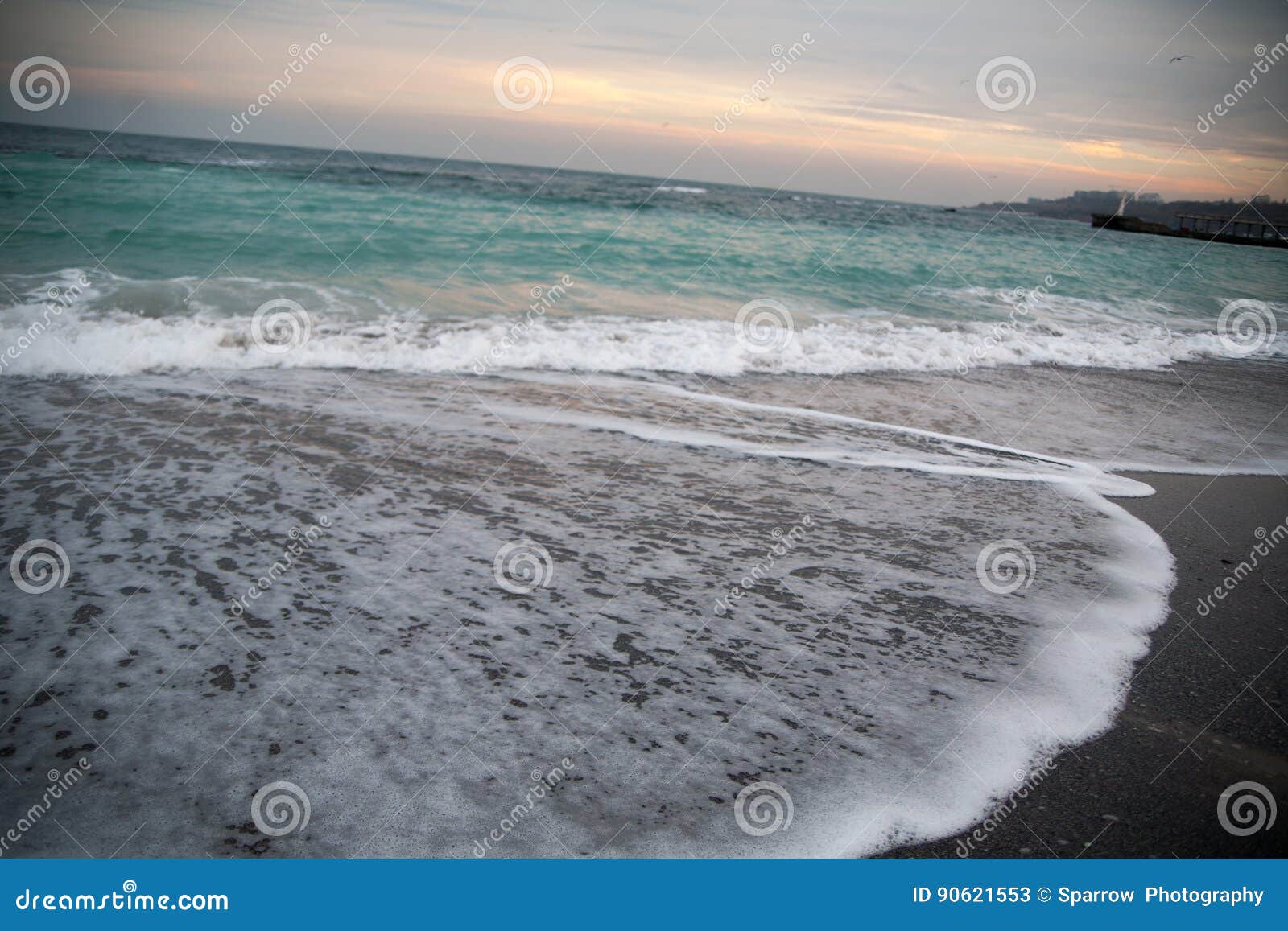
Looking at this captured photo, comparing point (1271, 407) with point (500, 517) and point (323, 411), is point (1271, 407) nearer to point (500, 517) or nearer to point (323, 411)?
point (500, 517)

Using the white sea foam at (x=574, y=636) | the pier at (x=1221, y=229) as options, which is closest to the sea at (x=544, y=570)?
the white sea foam at (x=574, y=636)

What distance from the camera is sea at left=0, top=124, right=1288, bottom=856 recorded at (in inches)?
100

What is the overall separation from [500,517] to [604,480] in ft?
3.02

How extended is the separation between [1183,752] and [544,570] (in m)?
2.83

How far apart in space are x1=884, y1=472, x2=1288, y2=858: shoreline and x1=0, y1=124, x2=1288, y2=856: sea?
100 millimetres

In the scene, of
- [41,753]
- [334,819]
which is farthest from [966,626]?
[41,753]

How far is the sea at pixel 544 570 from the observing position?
100 inches

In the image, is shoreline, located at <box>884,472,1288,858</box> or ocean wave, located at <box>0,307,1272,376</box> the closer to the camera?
shoreline, located at <box>884,472,1288,858</box>

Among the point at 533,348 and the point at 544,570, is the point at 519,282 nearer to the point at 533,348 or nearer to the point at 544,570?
the point at 533,348

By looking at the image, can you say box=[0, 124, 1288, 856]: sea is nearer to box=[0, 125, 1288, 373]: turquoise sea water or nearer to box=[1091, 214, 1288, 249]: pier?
box=[0, 125, 1288, 373]: turquoise sea water

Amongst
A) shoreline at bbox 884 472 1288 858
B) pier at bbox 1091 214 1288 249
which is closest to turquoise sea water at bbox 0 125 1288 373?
shoreline at bbox 884 472 1288 858

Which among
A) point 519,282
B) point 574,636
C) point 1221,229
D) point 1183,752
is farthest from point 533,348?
point 1221,229

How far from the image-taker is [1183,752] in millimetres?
2900

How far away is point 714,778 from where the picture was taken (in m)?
2.62
